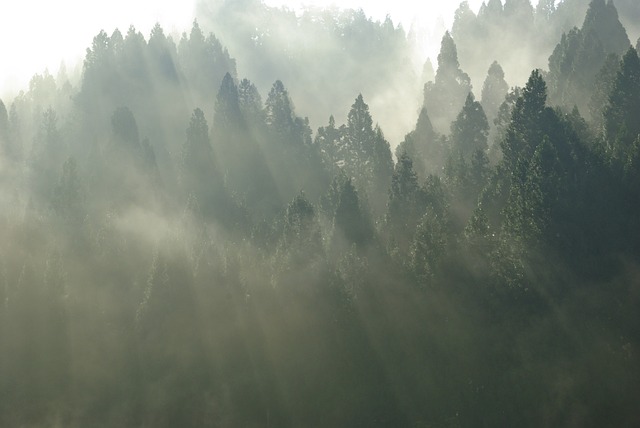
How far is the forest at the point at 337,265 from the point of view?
64.3 m

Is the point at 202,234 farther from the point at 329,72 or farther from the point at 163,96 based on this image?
the point at 329,72

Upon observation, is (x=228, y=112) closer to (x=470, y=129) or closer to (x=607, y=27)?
(x=470, y=129)

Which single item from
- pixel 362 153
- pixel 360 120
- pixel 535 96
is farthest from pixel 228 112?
pixel 535 96

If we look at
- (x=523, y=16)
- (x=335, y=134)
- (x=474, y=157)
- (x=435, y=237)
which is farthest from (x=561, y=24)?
(x=435, y=237)

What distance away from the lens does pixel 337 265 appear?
256 feet

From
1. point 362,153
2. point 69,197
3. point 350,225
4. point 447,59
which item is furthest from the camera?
point 447,59

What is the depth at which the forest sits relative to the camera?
211 feet

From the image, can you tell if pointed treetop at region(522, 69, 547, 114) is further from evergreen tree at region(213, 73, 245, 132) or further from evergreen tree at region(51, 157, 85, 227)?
evergreen tree at region(51, 157, 85, 227)

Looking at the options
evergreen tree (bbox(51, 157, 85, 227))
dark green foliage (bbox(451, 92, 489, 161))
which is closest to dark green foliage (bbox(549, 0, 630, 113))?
dark green foliage (bbox(451, 92, 489, 161))

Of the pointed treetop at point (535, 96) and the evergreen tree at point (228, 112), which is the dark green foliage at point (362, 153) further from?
the pointed treetop at point (535, 96)

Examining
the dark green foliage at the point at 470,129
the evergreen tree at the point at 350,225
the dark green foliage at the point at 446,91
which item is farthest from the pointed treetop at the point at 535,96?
the dark green foliage at the point at 446,91

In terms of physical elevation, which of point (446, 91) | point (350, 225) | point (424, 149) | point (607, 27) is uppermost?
point (446, 91)

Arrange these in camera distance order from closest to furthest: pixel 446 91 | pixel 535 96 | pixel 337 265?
1. pixel 337 265
2. pixel 535 96
3. pixel 446 91

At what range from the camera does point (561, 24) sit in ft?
498
